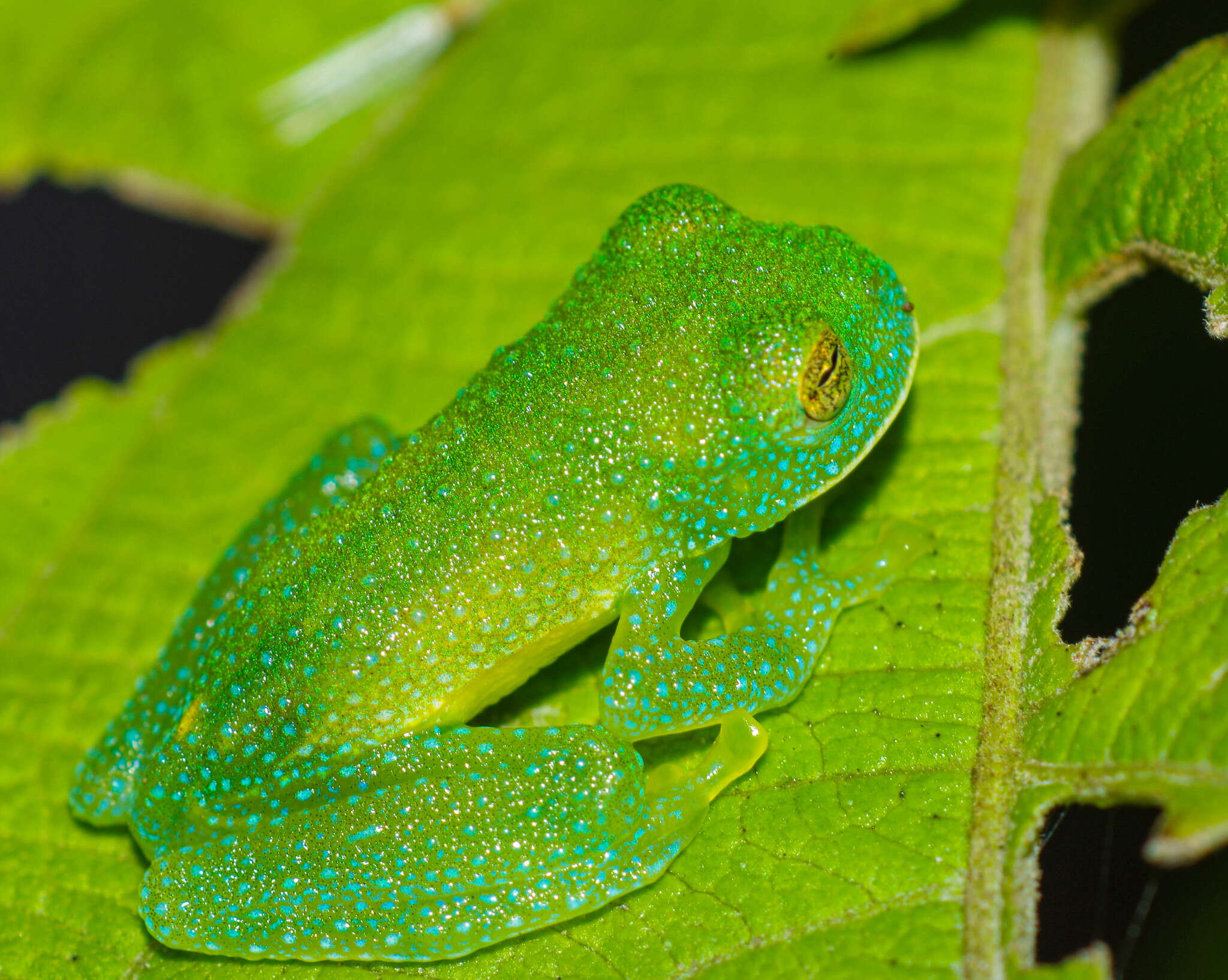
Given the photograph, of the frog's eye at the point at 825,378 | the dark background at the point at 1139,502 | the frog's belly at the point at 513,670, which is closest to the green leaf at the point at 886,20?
the dark background at the point at 1139,502

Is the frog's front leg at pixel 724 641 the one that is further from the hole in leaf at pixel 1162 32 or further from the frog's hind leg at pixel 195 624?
the hole in leaf at pixel 1162 32

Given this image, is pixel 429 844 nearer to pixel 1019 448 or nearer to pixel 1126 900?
pixel 1126 900

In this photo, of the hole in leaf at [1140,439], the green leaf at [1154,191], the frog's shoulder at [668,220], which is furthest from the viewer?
the frog's shoulder at [668,220]

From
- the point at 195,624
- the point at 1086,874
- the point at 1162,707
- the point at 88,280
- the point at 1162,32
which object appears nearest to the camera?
the point at 1162,707

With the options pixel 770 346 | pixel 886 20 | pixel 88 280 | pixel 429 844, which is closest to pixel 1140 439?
pixel 770 346

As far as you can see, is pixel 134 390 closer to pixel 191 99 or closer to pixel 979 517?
pixel 191 99

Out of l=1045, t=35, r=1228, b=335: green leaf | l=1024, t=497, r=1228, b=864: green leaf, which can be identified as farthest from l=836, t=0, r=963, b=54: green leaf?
l=1024, t=497, r=1228, b=864: green leaf

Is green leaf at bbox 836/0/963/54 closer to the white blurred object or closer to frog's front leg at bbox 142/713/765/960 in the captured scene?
the white blurred object
